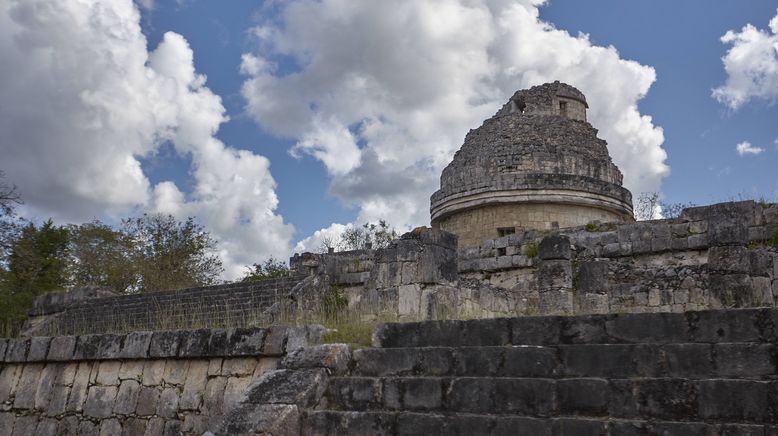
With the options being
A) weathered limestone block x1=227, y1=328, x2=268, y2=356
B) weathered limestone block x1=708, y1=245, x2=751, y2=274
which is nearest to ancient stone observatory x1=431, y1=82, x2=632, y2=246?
weathered limestone block x1=708, y1=245, x2=751, y2=274

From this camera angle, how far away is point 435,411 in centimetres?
561

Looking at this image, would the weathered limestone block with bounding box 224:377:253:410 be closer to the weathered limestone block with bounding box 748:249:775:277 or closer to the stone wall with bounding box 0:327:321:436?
the stone wall with bounding box 0:327:321:436

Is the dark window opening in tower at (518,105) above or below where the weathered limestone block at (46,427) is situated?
above

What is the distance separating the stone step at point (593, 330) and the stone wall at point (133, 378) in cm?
146

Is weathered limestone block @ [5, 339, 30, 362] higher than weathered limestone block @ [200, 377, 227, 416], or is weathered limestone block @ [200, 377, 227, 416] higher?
weathered limestone block @ [5, 339, 30, 362]

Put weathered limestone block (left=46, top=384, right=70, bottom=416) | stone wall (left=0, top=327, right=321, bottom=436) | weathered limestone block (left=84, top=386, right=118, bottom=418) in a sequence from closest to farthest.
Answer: stone wall (left=0, top=327, right=321, bottom=436)
weathered limestone block (left=84, top=386, right=118, bottom=418)
weathered limestone block (left=46, top=384, right=70, bottom=416)

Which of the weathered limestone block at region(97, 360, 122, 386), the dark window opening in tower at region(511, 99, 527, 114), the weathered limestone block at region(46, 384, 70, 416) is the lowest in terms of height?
the weathered limestone block at region(46, 384, 70, 416)

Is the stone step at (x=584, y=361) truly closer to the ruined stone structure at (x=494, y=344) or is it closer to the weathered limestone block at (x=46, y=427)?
the ruined stone structure at (x=494, y=344)

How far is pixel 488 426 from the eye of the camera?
5195 millimetres

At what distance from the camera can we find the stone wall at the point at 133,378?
7.65 meters

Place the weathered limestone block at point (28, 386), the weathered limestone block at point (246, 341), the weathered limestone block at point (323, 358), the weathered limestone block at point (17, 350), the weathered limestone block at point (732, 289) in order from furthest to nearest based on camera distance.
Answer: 1. the weathered limestone block at point (732, 289)
2. the weathered limestone block at point (17, 350)
3. the weathered limestone block at point (28, 386)
4. the weathered limestone block at point (246, 341)
5. the weathered limestone block at point (323, 358)

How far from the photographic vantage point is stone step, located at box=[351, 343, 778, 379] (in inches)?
189

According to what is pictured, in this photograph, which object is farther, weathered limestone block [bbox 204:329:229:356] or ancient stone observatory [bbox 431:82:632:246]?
ancient stone observatory [bbox 431:82:632:246]

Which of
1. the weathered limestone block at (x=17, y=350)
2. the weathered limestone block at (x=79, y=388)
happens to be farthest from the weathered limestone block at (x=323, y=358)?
the weathered limestone block at (x=17, y=350)
